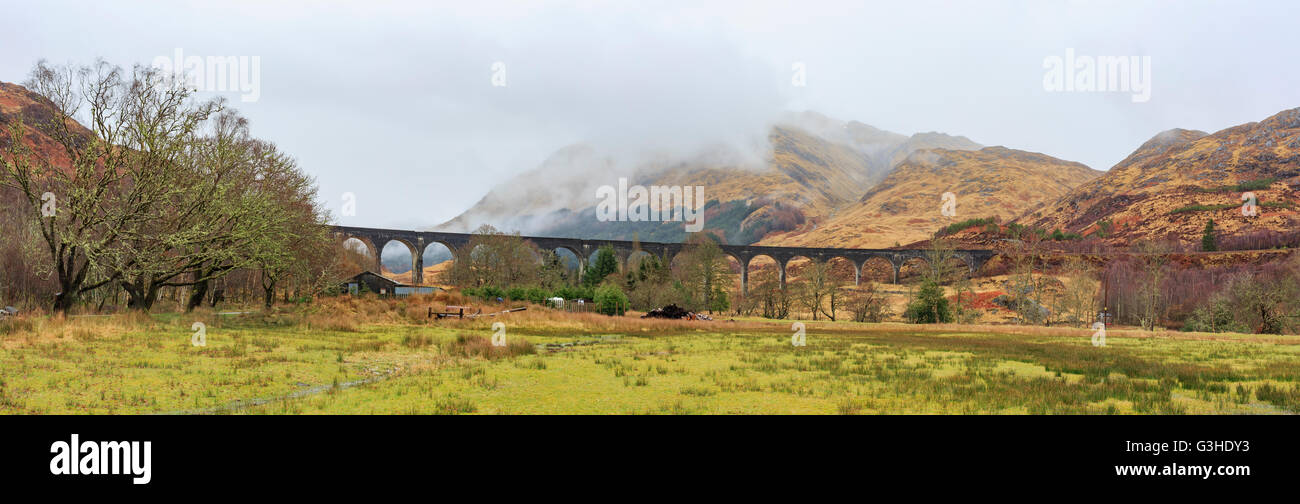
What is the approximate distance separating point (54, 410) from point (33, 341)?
10.1m

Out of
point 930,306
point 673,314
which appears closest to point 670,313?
point 673,314

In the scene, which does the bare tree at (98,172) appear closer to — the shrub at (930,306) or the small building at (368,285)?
the small building at (368,285)

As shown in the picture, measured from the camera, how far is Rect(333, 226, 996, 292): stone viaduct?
401 feet

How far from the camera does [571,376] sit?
54.0 feet

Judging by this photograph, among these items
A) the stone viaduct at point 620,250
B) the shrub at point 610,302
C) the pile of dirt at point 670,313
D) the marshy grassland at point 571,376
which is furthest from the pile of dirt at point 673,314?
the stone viaduct at point 620,250

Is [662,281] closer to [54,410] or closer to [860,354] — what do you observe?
[860,354]

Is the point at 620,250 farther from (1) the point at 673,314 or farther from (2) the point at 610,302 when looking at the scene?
(1) the point at 673,314

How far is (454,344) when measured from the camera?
24.5m

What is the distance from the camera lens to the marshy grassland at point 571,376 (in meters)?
11.7

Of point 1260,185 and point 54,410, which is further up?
point 1260,185

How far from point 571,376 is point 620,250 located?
134m

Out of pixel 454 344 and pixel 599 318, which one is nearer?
pixel 454 344
